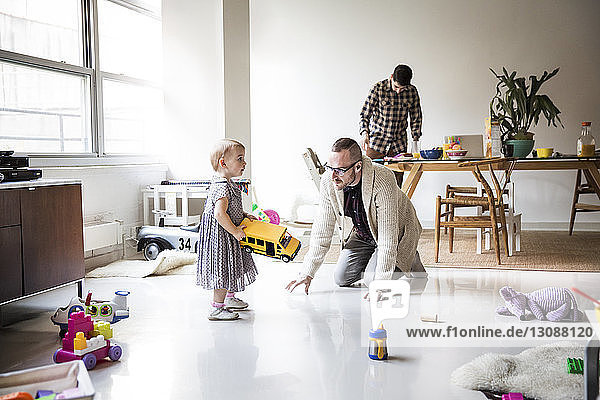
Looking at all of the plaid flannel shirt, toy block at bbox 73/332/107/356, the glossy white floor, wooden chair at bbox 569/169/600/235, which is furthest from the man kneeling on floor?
wooden chair at bbox 569/169/600/235

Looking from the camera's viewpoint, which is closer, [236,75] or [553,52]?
[236,75]

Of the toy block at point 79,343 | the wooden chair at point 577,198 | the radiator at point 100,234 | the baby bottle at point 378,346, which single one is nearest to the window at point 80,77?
the radiator at point 100,234

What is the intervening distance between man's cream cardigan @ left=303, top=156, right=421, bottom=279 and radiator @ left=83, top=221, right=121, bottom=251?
210cm

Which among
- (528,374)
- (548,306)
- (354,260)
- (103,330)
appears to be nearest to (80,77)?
(354,260)

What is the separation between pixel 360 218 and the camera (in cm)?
391

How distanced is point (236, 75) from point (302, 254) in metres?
1.82

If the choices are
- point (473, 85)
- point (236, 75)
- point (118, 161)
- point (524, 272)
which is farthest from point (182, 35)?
point (524, 272)

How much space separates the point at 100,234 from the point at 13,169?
174 centimetres

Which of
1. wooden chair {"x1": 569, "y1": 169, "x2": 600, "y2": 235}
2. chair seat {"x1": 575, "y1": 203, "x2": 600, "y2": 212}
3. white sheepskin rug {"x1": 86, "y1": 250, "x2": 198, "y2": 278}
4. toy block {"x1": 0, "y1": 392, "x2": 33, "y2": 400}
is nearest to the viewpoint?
toy block {"x1": 0, "y1": 392, "x2": 33, "y2": 400}

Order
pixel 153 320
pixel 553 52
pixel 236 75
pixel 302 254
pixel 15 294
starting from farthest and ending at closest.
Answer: pixel 553 52, pixel 236 75, pixel 302 254, pixel 153 320, pixel 15 294

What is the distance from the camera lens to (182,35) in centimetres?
620

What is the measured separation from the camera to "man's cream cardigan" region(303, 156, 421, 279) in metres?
3.57

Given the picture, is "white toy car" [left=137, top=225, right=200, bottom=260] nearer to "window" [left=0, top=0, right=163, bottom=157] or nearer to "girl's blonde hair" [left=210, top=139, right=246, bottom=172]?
"window" [left=0, top=0, right=163, bottom=157]

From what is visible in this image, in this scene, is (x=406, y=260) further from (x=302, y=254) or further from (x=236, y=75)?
(x=236, y=75)
